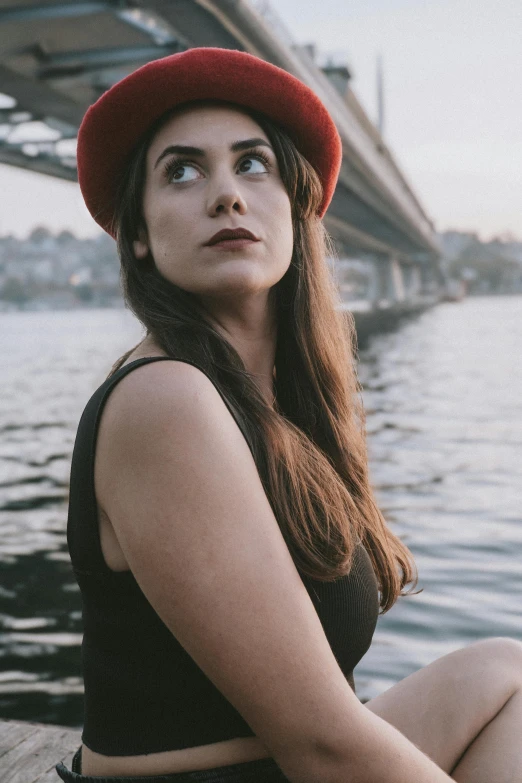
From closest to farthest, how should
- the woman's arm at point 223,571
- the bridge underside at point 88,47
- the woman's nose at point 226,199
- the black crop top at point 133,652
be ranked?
the woman's arm at point 223,571
the black crop top at point 133,652
the woman's nose at point 226,199
the bridge underside at point 88,47

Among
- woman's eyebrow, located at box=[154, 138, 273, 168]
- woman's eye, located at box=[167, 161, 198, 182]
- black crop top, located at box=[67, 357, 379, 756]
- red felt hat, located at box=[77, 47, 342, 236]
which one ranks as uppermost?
red felt hat, located at box=[77, 47, 342, 236]

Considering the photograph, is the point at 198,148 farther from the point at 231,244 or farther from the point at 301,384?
the point at 301,384

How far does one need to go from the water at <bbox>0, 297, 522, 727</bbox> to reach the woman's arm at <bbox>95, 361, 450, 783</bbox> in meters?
2.72

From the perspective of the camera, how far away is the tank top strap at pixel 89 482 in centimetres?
139

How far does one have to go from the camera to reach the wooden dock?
2393 mm

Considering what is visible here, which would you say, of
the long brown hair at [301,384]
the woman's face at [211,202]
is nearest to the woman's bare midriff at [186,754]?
the long brown hair at [301,384]

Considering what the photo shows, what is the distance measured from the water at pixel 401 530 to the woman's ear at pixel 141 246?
7.10 feet

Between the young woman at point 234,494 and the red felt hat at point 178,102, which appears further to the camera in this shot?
the red felt hat at point 178,102

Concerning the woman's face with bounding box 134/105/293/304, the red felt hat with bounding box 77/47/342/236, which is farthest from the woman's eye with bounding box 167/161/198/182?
the red felt hat with bounding box 77/47/342/236

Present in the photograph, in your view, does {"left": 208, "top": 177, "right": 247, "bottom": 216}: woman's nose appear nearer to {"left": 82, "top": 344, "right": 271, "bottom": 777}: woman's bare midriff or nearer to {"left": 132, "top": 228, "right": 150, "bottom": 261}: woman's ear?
{"left": 132, "top": 228, "right": 150, "bottom": 261}: woman's ear

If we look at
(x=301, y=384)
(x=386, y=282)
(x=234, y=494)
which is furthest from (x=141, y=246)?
(x=386, y=282)

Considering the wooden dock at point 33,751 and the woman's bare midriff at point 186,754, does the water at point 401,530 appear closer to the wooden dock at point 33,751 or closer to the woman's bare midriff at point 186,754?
the wooden dock at point 33,751

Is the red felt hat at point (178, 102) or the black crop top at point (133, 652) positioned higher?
the red felt hat at point (178, 102)

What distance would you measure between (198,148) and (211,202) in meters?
A: 0.11
